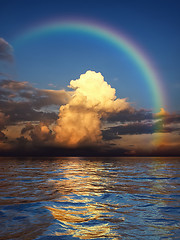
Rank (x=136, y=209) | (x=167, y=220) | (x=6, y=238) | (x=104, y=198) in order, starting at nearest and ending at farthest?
(x=6, y=238) → (x=167, y=220) → (x=136, y=209) → (x=104, y=198)

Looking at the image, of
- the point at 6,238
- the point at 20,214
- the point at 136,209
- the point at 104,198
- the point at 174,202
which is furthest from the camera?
the point at 104,198

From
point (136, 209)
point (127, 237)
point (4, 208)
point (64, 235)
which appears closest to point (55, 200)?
point (4, 208)

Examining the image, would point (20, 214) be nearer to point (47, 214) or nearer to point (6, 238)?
point (47, 214)

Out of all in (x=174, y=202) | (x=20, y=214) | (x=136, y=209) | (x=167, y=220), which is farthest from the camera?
(x=174, y=202)

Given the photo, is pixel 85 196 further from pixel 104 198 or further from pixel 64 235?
pixel 64 235

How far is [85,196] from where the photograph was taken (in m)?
14.7

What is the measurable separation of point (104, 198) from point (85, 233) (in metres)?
6.82

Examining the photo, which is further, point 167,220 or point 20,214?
point 20,214

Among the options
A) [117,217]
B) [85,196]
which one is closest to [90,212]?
[117,217]

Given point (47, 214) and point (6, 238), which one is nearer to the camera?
point (6, 238)

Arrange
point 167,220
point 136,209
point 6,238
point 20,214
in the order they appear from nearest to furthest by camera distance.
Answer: point 6,238
point 167,220
point 20,214
point 136,209

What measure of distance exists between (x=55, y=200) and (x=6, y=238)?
6614mm

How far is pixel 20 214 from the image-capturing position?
9977mm

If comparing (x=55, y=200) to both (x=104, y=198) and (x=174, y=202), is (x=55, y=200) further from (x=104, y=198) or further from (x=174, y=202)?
(x=174, y=202)
